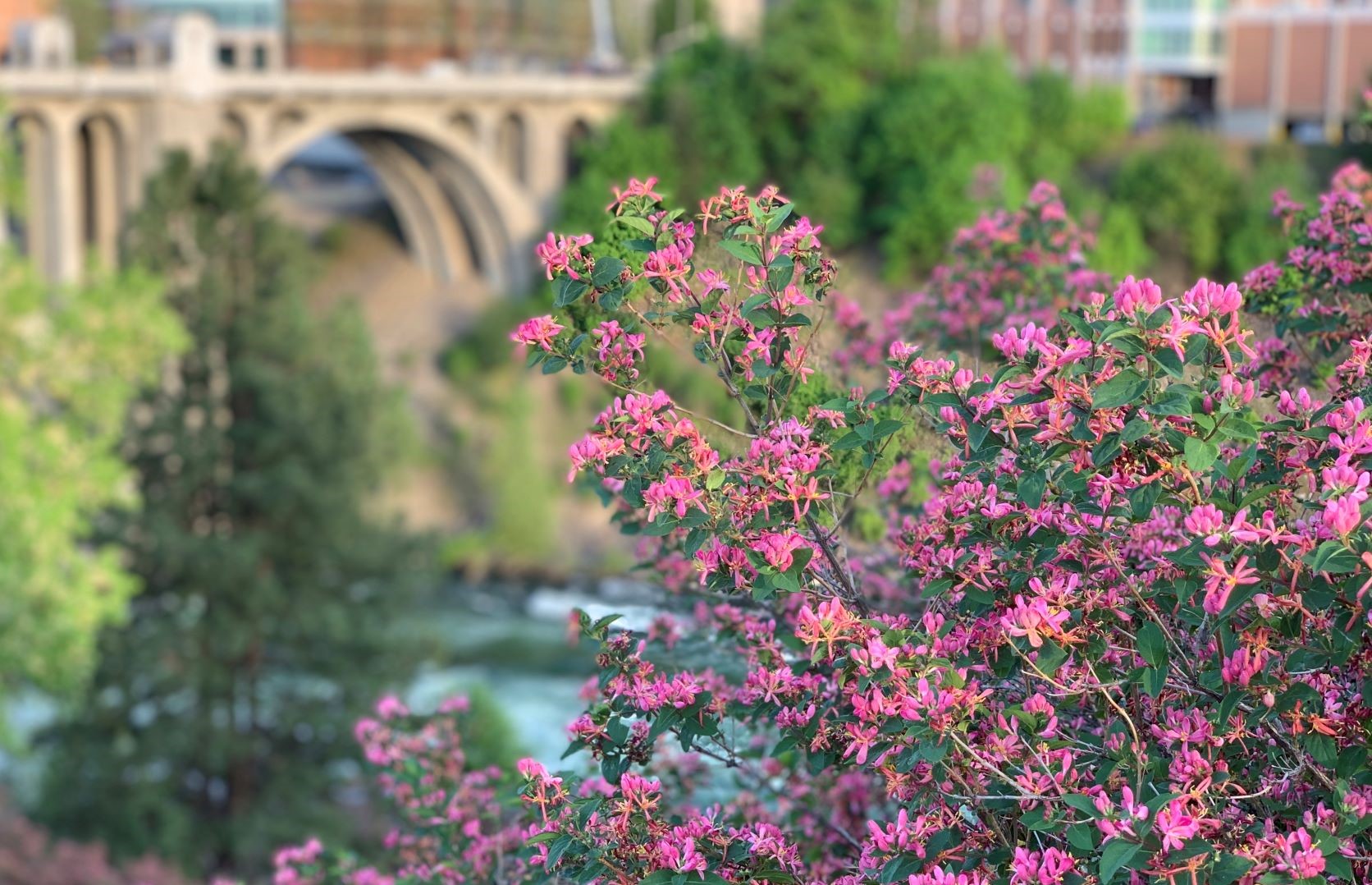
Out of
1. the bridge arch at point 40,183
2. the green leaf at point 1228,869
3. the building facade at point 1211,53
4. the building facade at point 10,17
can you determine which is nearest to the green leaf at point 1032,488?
the green leaf at point 1228,869

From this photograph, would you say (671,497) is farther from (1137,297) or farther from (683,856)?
(1137,297)

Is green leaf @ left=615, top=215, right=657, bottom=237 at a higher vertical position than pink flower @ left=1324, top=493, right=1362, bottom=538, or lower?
higher

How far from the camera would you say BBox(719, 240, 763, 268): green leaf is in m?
5.16

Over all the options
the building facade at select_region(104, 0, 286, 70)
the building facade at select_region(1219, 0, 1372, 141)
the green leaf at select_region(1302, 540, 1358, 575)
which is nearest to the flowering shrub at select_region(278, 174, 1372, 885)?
the green leaf at select_region(1302, 540, 1358, 575)

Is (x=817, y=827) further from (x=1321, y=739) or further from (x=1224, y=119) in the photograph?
(x=1224, y=119)

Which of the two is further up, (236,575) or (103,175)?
(103,175)

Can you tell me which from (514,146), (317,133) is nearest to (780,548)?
(317,133)

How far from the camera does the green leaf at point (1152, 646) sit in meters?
4.48

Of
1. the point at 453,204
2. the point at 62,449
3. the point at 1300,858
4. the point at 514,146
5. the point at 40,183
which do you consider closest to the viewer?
the point at 1300,858

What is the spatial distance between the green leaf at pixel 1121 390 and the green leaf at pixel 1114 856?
0.99m

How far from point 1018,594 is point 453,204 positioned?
44777mm

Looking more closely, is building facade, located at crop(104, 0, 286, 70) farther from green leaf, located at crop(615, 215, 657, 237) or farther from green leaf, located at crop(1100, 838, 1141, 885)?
green leaf, located at crop(1100, 838, 1141, 885)

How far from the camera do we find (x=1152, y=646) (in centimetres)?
449

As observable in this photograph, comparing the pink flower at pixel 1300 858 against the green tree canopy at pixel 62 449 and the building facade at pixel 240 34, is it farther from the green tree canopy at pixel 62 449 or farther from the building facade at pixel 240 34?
the building facade at pixel 240 34
